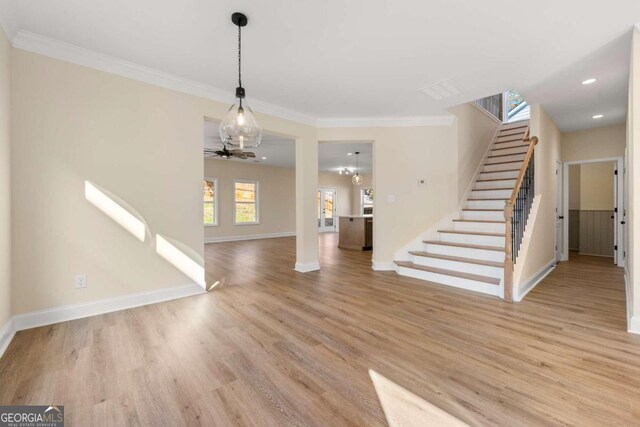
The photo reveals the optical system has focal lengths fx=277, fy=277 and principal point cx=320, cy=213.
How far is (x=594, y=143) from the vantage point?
536cm

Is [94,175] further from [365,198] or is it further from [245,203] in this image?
[365,198]


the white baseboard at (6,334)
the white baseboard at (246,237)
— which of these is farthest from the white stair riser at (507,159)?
the white baseboard at (6,334)

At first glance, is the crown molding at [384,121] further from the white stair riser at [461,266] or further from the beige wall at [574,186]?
the beige wall at [574,186]

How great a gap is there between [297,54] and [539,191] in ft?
12.8

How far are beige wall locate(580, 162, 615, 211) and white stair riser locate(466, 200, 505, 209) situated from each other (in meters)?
3.48

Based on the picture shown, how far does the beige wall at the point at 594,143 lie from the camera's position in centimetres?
511

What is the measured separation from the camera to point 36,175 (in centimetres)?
256

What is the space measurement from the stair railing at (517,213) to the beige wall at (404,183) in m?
1.01

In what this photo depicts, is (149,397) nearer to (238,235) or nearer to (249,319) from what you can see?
(249,319)

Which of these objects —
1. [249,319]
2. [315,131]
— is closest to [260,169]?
[315,131]

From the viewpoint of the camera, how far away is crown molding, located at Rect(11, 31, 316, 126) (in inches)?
99.0

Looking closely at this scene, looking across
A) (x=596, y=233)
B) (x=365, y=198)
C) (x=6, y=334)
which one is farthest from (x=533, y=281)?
(x=365, y=198)

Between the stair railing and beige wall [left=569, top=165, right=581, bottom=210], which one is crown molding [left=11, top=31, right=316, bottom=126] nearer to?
the stair railing

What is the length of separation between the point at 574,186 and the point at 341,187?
798 cm
